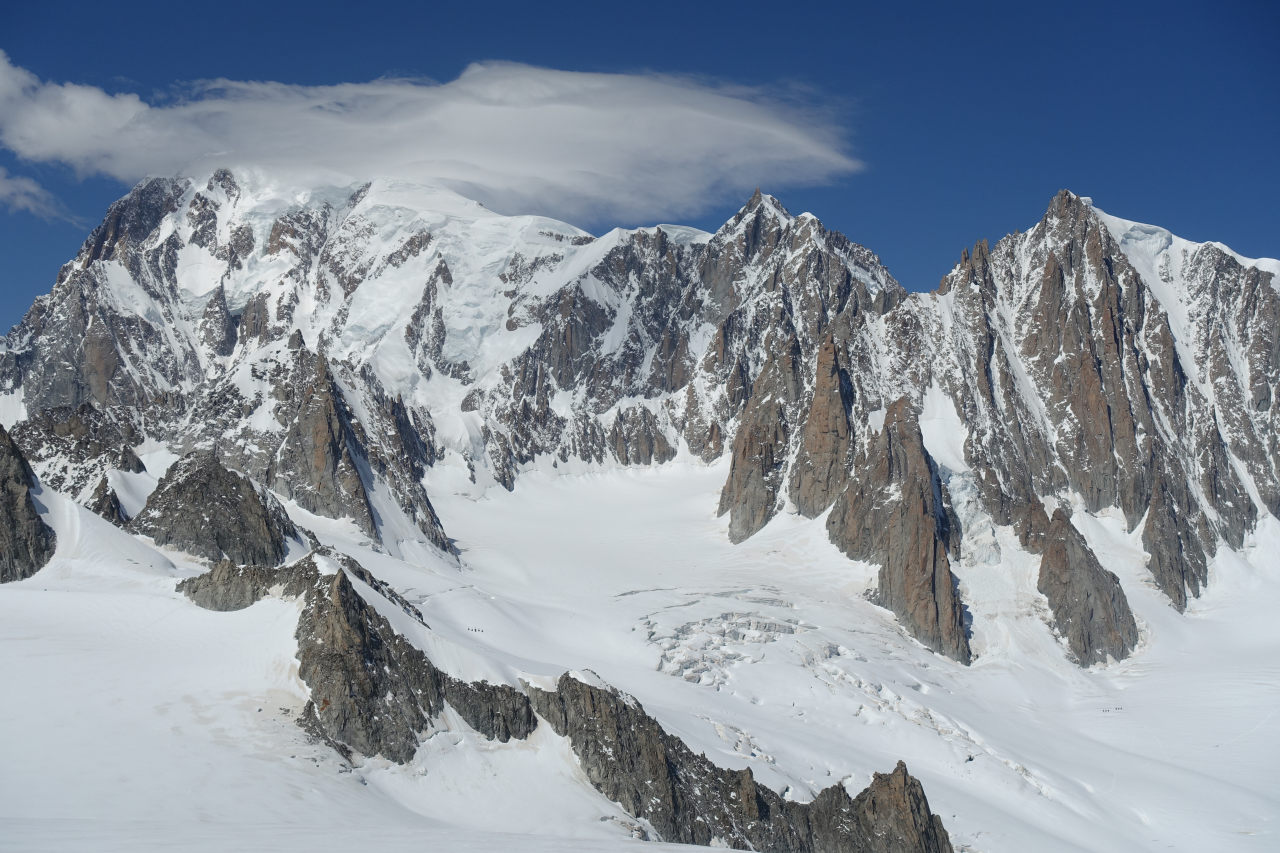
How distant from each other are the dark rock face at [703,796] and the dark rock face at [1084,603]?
77023 mm

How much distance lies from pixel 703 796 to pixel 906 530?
8412 centimetres

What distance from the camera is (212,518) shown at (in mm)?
83625

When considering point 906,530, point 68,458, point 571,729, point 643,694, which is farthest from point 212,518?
point 906,530

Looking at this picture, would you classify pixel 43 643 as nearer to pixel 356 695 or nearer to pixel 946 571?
pixel 356 695

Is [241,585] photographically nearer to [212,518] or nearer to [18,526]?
[18,526]

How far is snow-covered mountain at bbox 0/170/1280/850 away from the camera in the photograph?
2250 inches

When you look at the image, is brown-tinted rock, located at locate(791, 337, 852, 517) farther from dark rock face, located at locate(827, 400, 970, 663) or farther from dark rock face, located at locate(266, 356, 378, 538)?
dark rock face, located at locate(266, 356, 378, 538)

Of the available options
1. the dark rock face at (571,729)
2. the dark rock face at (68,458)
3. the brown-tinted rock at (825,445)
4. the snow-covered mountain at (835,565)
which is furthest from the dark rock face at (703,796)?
the brown-tinted rock at (825,445)

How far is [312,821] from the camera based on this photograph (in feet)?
128

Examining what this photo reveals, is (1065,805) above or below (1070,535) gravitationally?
below

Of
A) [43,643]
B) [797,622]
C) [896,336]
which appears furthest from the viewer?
[896,336]

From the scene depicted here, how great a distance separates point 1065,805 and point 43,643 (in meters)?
69.1

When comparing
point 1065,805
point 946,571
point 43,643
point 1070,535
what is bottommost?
point 43,643

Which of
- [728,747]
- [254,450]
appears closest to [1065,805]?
[728,747]
